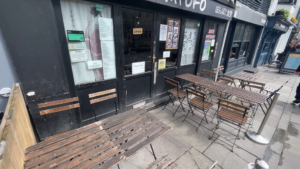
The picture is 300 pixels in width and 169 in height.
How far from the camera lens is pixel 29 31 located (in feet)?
5.89

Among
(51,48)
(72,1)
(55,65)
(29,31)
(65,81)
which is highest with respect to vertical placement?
(72,1)

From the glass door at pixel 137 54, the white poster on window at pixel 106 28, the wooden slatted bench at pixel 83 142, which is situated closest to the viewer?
the wooden slatted bench at pixel 83 142

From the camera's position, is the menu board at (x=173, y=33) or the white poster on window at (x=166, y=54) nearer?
the menu board at (x=173, y=33)

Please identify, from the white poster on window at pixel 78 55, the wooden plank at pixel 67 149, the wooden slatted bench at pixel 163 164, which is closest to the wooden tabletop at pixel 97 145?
the wooden plank at pixel 67 149

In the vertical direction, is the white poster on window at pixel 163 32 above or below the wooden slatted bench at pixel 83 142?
above

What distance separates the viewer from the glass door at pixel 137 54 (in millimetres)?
2918

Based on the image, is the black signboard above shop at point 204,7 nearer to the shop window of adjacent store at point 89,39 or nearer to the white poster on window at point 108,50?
the shop window of adjacent store at point 89,39

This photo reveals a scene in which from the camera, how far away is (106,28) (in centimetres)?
257

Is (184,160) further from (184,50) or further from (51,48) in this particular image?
(184,50)

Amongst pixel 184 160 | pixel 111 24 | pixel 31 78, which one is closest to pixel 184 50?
pixel 111 24

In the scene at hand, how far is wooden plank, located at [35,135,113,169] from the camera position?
4.20 ft

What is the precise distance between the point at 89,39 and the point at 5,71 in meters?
1.28

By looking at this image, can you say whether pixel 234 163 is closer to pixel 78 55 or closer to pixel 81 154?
pixel 81 154

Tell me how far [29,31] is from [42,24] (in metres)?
0.19
